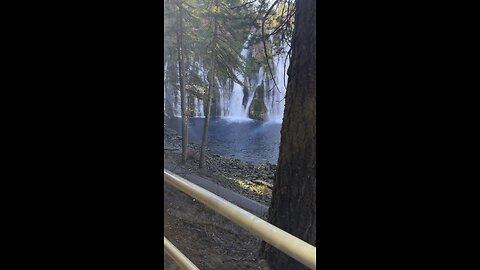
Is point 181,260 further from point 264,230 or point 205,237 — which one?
point 205,237

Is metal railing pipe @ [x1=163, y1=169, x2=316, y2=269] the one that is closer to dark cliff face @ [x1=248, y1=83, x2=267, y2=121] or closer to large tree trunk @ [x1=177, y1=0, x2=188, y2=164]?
large tree trunk @ [x1=177, y1=0, x2=188, y2=164]

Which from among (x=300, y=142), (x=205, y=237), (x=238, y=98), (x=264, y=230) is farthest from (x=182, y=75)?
(x=264, y=230)

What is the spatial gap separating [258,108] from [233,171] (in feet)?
7.12

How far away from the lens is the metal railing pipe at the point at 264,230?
65 cm

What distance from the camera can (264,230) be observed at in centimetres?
75

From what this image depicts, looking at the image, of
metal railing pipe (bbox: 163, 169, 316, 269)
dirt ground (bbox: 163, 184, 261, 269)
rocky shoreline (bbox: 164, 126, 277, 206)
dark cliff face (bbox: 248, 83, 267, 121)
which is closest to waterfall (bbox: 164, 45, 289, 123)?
dark cliff face (bbox: 248, 83, 267, 121)

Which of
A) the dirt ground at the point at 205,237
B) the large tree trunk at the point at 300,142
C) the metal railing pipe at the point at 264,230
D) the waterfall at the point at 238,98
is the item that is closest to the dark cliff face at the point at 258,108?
the waterfall at the point at 238,98

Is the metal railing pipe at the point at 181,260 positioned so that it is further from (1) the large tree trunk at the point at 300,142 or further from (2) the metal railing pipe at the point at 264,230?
(1) the large tree trunk at the point at 300,142

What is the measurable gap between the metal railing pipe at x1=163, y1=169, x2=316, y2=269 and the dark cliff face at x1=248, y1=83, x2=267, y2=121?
6.65 metres
